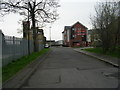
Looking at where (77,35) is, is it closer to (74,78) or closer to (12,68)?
(12,68)

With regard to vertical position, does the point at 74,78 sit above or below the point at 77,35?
below

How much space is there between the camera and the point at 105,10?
2381 cm

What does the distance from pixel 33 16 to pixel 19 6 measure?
3.50m

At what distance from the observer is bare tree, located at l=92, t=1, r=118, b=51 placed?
22633mm

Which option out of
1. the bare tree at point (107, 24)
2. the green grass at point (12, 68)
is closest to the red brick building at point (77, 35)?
the bare tree at point (107, 24)

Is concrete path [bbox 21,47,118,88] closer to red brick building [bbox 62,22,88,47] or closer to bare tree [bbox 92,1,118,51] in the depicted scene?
bare tree [bbox 92,1,118,51]

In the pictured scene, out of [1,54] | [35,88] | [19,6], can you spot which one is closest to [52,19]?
[19,6]

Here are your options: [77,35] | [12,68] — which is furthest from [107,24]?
[77,35]

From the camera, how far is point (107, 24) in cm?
2323

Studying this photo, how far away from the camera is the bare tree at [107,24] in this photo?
22633 mm

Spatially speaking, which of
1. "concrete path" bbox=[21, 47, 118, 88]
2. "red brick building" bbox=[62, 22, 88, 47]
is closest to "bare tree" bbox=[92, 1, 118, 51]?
"concrete path" bbox=[21, 47, 118, 88]

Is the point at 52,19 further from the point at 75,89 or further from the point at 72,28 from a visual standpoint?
the point at 72,28

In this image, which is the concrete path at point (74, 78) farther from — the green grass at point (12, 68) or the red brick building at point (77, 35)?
the red brick building at point (77, 35)

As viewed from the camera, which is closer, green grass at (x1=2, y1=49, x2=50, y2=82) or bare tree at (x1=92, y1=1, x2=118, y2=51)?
green grass at (x1=2, y1=49, x2=50, y2=82)
